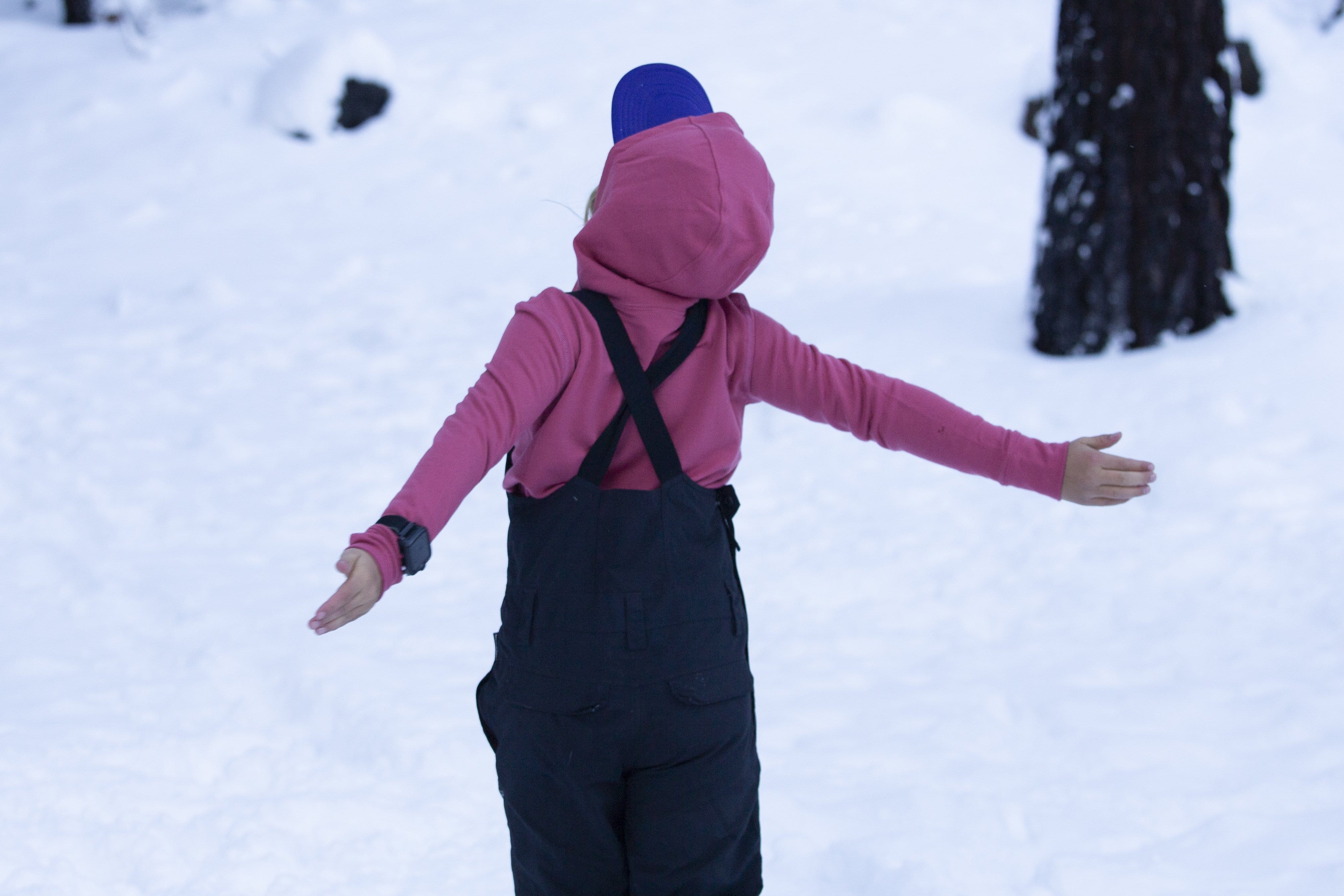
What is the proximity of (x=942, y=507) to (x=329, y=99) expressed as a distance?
19.6 ft

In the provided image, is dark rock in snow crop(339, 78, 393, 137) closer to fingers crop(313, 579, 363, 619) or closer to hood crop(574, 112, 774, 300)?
hood crop(574, 112, 774, 300)

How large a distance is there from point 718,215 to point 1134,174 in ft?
12.1

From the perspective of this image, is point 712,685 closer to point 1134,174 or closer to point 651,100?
point 651,100

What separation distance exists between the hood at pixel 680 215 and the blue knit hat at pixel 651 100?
12 centimetres

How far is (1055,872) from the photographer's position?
2.39 m

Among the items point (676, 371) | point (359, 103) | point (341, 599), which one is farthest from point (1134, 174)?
point (359, 103)

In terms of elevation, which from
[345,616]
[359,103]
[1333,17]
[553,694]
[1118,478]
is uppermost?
[1333,17]

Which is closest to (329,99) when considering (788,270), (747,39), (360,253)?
(360,253)

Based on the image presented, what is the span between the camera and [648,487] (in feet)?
5.36

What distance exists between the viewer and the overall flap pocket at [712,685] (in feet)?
5.33

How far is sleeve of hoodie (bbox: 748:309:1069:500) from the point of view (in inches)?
68.3

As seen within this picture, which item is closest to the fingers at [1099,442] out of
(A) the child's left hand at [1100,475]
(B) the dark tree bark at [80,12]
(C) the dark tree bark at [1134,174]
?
(A) the child's left hand at [1100,475]

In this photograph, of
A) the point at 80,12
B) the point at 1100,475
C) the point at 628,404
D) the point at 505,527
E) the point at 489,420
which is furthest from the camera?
the point at 80,12

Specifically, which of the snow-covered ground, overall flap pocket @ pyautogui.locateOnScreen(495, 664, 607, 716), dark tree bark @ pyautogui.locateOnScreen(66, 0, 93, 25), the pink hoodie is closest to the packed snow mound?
the snow-covered ground
